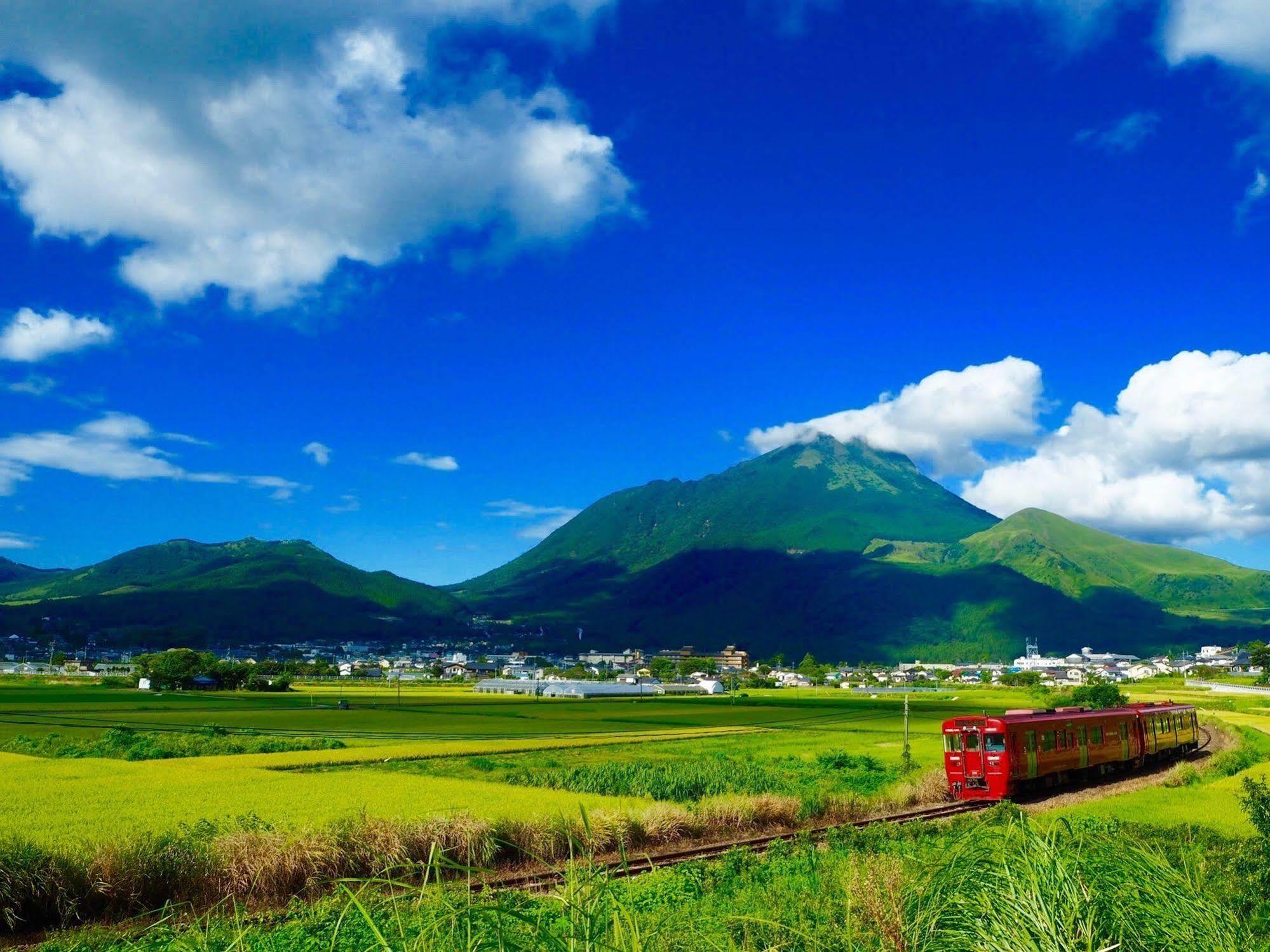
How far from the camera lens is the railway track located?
19.0 meters

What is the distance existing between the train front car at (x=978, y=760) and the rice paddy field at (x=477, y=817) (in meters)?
1.80

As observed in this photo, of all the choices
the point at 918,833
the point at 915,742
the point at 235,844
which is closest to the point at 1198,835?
the point at 918,833

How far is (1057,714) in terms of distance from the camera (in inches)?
1442

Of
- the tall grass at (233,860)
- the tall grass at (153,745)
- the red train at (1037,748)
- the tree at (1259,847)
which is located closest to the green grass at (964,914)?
the tree at (1259,847)

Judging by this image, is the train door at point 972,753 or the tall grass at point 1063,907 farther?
the train door at point 972,753

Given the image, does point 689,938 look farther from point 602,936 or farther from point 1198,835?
point 1198,835

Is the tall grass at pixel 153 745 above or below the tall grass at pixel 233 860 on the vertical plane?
below

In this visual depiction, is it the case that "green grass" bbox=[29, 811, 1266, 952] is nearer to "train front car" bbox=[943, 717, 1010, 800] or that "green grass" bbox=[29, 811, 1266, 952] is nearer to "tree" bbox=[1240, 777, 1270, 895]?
"tree" bbox=[1240, 777, 1270, 895]

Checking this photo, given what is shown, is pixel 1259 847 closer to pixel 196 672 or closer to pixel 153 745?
pixel 153 745

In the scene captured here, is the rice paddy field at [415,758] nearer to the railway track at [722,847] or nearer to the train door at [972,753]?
the railway track at [722,847]

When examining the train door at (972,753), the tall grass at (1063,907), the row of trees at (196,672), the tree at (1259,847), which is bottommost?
the row of trees at (196,672)

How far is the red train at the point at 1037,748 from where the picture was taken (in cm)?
3262

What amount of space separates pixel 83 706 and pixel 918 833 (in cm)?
8207

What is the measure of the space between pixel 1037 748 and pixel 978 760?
3.13 metres
